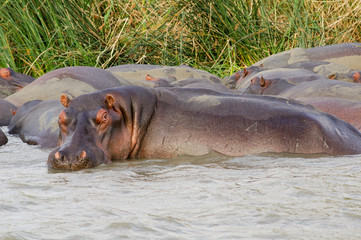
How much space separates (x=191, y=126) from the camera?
13.2 feet

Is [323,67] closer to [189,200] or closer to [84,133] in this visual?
[84,133]

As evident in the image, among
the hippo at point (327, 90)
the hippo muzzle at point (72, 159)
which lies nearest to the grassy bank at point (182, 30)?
the hippo at point (327, 90)

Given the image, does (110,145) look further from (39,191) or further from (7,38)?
(7,38)

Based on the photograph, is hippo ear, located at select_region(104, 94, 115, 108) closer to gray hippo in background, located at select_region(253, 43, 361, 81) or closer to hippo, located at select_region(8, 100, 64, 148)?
hippo, located at select_region(8, 100, 64, 148)

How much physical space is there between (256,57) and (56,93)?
4.22 metres

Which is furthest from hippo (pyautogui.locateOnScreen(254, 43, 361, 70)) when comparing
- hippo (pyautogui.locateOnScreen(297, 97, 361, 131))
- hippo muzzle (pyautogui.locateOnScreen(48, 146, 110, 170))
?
hippo muzzle (pyautogui.locateOnScreen(48, 146, 110, 170))

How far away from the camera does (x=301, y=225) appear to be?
2.15 meters

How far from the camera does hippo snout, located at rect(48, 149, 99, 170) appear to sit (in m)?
3.53

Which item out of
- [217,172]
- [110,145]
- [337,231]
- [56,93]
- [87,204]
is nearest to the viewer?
[337,231]

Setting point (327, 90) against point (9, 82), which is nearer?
point (327, 90)

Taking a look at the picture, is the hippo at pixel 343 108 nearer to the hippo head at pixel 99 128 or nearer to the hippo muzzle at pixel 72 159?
the hippo head at pixel 99 128

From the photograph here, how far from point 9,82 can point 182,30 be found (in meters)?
2.75

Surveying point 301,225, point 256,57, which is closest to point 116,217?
point 301,225

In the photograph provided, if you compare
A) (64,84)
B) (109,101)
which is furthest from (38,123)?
(109,101)
